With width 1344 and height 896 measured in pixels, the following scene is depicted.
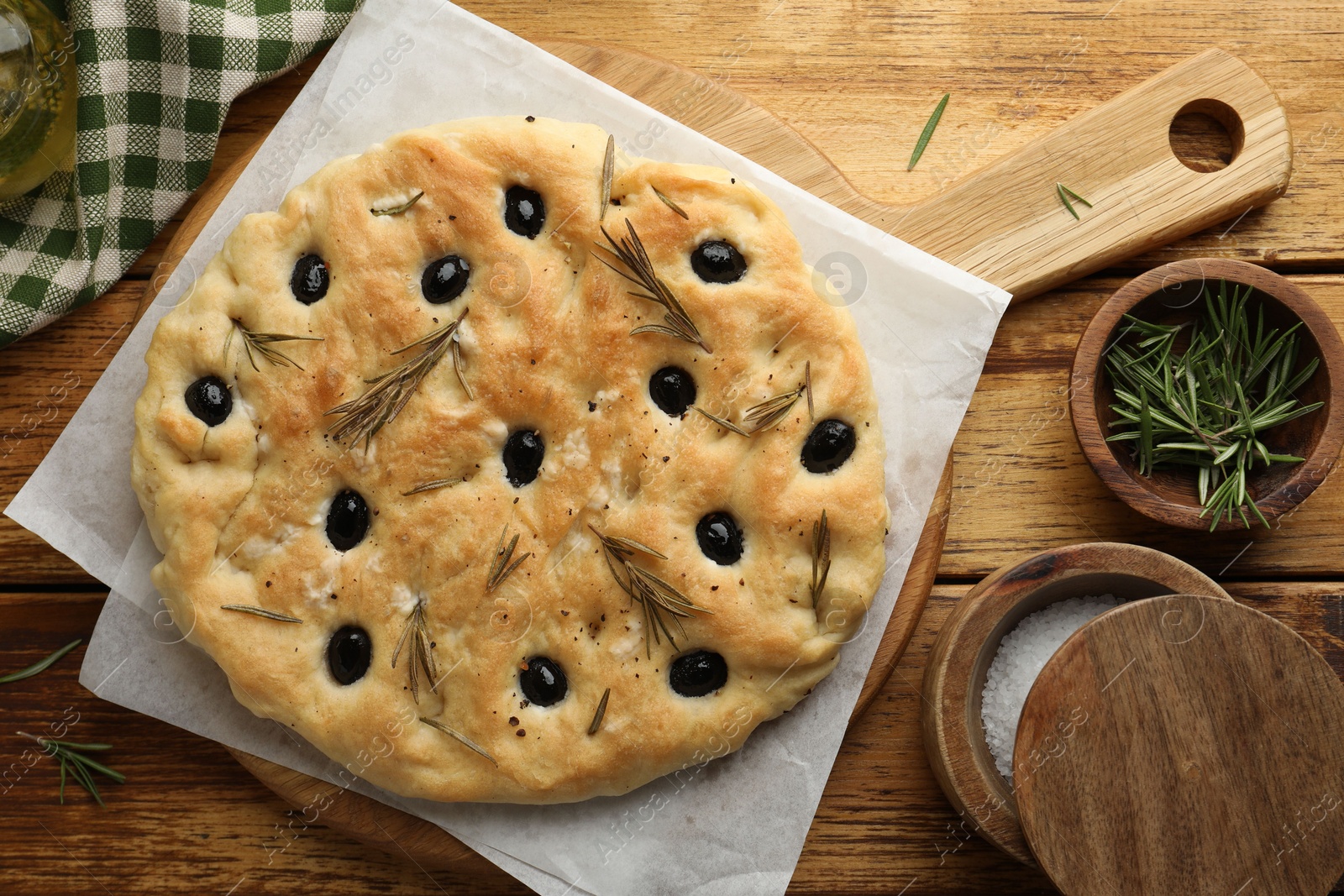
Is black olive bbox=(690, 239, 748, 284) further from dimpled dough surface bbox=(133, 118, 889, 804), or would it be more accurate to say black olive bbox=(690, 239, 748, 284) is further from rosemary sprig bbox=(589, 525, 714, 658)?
rosemary sprig bbox=(589, 525, 714, 658)

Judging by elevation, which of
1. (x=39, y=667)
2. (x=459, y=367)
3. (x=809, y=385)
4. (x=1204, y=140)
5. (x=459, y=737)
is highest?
(x=1204, y=140)

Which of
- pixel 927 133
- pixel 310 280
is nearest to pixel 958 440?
pixel 927 133

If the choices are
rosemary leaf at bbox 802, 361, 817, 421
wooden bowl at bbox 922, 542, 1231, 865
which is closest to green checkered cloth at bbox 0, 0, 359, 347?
rosemary leaf at bbox 802, 361, 817, 421

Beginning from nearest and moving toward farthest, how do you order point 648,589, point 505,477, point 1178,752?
1. point 1178,752
2. point 648,589
3. point 505,477

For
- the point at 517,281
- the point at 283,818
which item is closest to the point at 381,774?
the point at 283,818

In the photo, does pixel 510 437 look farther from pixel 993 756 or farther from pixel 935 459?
pixel 993 756

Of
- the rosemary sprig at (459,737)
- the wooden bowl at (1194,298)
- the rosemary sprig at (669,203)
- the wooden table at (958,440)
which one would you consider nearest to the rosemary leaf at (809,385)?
the rosemary sprig at (669,203)

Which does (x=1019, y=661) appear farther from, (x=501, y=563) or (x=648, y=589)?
(x=501, y=563)
